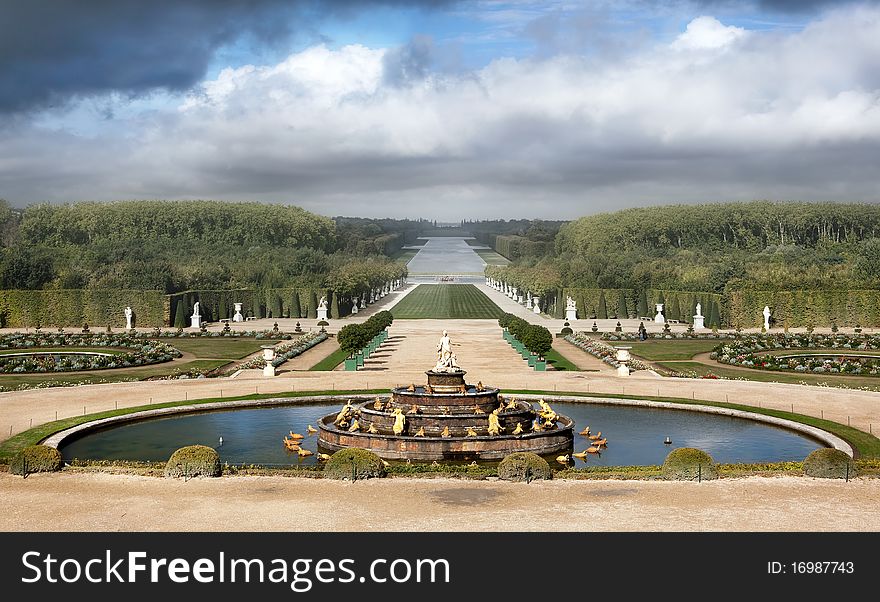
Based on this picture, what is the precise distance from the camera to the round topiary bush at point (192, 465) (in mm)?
28500

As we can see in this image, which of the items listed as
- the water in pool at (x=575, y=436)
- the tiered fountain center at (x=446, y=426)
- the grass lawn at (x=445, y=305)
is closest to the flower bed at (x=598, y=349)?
the water in pool at (x=575, y=436)

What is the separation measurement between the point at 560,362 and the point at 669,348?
41.9 feet

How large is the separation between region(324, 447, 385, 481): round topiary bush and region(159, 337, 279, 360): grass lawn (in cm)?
3946

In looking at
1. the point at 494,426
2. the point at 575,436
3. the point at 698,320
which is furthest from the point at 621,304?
the point at 494,426

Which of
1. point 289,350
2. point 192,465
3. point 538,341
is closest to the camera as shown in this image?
point 192,465

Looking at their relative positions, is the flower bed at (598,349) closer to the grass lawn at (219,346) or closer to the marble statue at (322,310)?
the grass lawn at (219,346)

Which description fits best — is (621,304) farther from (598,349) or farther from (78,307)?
(78,307)

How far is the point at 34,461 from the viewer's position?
95.0 ft

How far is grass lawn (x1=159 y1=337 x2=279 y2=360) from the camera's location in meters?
68.9

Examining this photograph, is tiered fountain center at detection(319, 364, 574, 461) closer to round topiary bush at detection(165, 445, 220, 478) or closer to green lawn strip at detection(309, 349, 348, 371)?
round topiary bush at detection(165, 445, 220, 478)

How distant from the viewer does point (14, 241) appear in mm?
180125

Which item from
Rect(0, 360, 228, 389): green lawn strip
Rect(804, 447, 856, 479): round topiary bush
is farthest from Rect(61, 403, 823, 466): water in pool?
Rect(0, 360, 228, 389): green lawn strip
